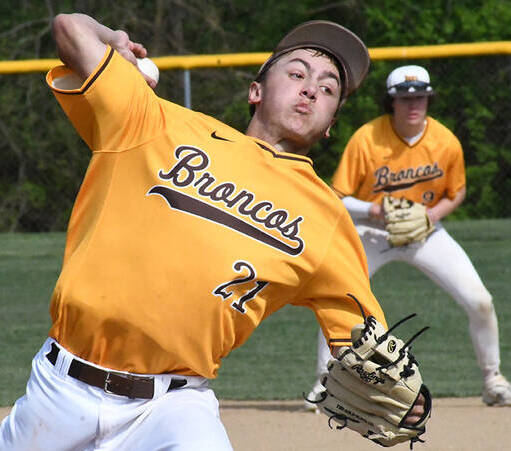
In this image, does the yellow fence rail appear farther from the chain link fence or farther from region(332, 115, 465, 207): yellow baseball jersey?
region(332, 115, 465, 207): yellow baseball jersey

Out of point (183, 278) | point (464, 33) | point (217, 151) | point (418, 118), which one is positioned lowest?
point (464, 33)

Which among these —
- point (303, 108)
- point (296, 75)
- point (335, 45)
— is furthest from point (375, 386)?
point (335, 45)

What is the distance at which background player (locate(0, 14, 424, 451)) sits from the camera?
2746 millimetres

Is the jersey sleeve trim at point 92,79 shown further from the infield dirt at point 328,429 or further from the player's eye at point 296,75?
the infield dirt at point 328,429

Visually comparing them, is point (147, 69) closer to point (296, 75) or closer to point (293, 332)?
point (296, 75)

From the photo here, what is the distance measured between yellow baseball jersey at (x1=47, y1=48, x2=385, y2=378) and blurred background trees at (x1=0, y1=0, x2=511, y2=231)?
7020mm

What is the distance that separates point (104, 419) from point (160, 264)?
427mm

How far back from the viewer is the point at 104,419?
2732 millimetres

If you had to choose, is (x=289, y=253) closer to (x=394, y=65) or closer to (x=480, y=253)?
(x=480, y=253)

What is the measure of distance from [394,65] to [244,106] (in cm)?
378

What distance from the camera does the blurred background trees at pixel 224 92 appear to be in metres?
11.4

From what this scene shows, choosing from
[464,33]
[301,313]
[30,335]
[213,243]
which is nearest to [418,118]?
[301,313]

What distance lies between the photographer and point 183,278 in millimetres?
2748

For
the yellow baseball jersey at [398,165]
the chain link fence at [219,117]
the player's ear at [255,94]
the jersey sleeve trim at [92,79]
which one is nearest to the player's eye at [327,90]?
the player's ear at [255,94]
